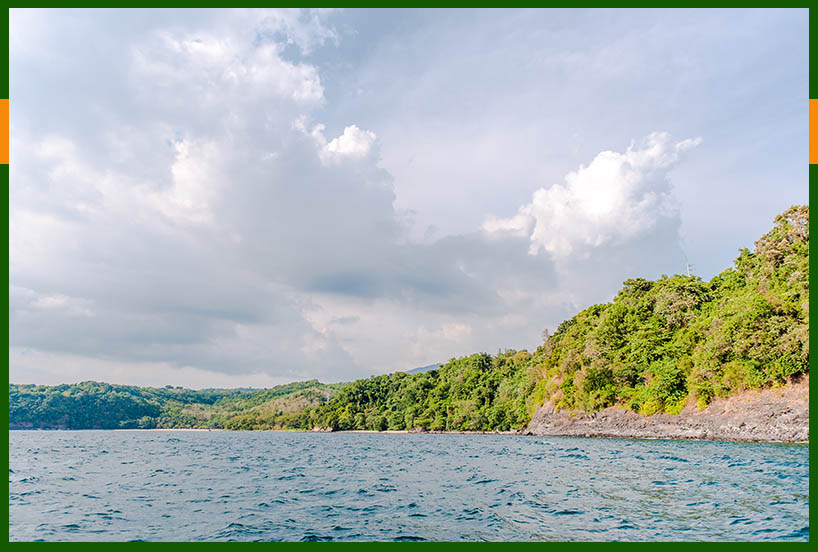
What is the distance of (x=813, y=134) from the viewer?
12664 mm

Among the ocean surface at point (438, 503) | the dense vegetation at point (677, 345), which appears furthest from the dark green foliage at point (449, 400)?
the ocean surface at point (438, 503)

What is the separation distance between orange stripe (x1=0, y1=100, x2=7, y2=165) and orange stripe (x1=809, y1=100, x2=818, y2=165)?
21.9 meters

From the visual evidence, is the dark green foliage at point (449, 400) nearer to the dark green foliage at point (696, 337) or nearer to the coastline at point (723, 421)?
the dark green foliage at point (696, 337)

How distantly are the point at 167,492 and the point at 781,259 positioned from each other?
79458 mm

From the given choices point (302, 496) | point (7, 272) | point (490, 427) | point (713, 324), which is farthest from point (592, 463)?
point (490, 427)

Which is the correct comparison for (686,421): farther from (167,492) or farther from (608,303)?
(167,492)

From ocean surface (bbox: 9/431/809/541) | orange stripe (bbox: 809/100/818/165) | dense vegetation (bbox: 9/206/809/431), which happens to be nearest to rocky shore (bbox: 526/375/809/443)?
dense vegetation (bbox: 9/206/809/431)

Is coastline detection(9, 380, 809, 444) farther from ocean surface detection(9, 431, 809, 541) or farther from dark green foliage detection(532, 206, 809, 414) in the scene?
ocean surface detection(9, 431, 809, 541)

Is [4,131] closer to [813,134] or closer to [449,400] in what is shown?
[813,134]

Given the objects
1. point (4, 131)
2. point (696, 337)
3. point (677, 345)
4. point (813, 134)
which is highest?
point (696, 337)

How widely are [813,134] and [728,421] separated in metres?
59.6

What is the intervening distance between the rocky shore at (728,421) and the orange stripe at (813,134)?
5190 cm

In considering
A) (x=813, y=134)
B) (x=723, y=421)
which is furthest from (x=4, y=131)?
(x=723, y=421)

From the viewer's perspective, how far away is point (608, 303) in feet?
355
